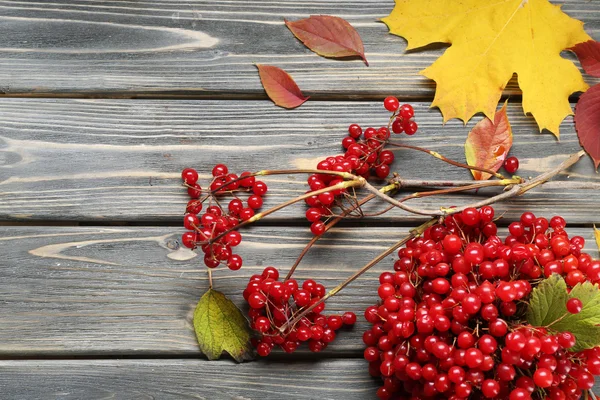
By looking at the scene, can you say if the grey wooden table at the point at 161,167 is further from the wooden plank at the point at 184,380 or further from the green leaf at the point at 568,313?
the green leaf at the point at 568,313

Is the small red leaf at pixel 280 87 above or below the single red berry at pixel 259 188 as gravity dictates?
above

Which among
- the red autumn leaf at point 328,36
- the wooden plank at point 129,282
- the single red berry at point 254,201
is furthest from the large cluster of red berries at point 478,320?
the red autumn leaf at point 328,36

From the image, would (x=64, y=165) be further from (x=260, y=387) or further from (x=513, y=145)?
(x=513, y=145)

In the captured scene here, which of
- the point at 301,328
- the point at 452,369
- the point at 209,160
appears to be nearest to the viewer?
the point at 452,369

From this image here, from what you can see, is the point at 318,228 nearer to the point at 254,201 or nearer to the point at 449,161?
the point at 254,201

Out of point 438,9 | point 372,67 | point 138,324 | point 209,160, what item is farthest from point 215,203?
point 438,9

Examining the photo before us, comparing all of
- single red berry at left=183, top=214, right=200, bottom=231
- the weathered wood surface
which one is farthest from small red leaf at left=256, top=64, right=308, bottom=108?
the weathered wood surface

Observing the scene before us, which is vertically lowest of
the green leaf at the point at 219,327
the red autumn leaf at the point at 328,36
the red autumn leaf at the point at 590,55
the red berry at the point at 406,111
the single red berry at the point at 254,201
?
the green leaf at the point at 219,327

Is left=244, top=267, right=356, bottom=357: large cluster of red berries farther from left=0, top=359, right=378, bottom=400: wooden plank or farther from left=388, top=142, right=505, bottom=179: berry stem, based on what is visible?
left=388, top=142, right=505, bottom=179: berry stem
